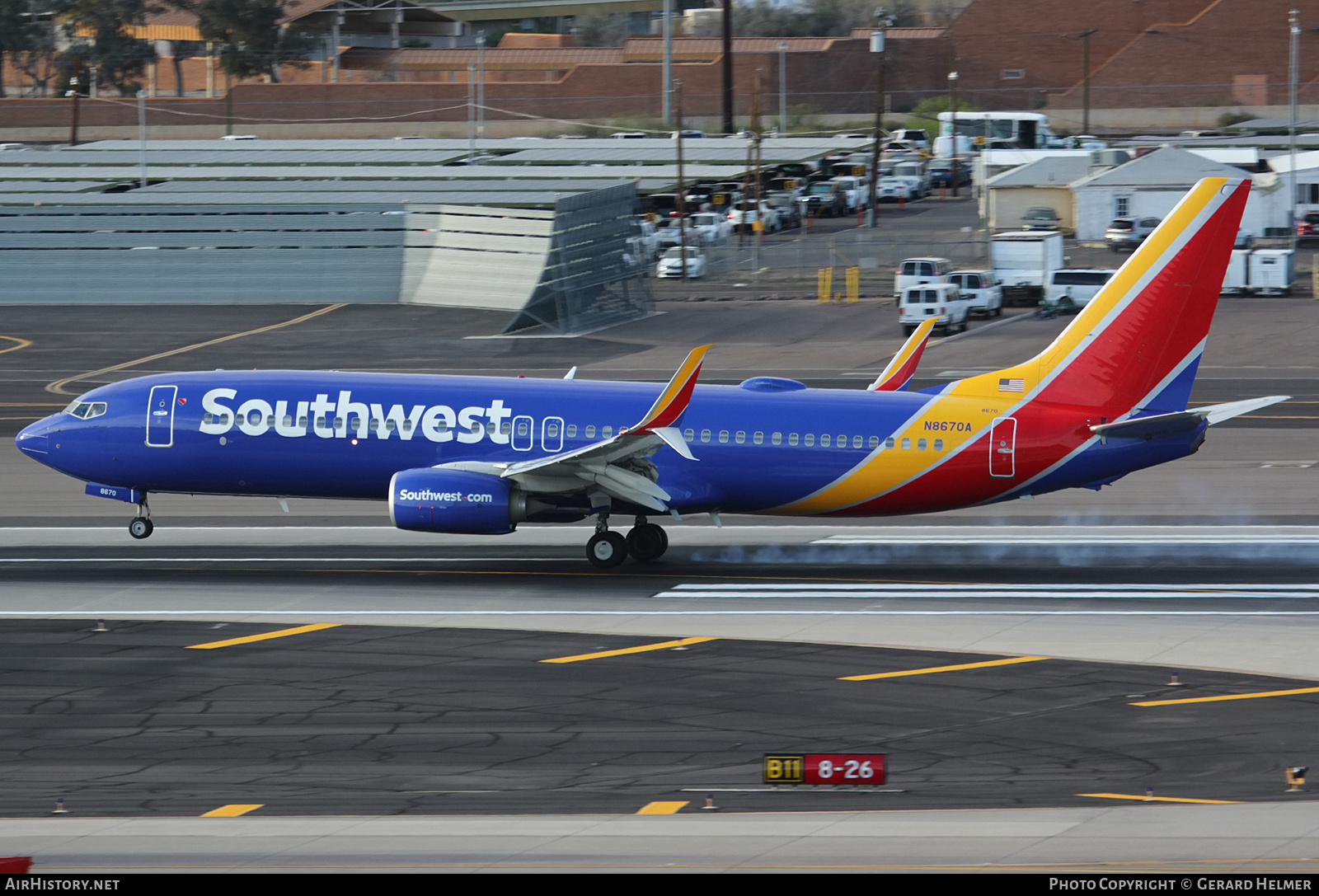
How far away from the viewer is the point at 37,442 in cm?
3862

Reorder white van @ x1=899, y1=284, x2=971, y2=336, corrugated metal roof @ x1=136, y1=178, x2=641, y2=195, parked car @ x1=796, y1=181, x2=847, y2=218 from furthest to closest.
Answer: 1. parked car @ x1=796, y1=181, x2=847, y2=218
2. corrugated metal roof @ x1=136, y1=178, x2=641, y2=195
3. white van @ x1=899, y1=284, x2=971, y2=336

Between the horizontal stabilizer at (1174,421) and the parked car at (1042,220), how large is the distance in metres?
70.7

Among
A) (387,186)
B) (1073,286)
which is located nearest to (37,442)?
(1073,286)

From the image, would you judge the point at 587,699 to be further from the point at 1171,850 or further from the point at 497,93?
the point at 497,93

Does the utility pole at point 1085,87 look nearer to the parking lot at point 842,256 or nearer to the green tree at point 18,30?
the parking lot at point 842,256

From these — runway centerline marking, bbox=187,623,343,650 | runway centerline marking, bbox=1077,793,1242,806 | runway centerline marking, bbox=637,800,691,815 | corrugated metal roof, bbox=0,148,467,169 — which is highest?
corrugated metal roof, bbox=0,148,467,169

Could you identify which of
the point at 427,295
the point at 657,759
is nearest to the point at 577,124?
the point at 427,295

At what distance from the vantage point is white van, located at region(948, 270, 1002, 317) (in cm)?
8119

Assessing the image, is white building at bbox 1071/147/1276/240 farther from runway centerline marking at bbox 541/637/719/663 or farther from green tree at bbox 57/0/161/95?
green tree at bbox 57/0/161/95

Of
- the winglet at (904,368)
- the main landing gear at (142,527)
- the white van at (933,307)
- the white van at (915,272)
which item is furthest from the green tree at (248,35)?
the winglet at (904,368)

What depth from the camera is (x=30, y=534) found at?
42.7 metres

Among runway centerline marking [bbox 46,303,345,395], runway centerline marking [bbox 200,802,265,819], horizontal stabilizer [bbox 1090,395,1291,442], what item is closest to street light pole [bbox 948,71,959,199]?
runway centerline marking [bbox 46,303,345,395]

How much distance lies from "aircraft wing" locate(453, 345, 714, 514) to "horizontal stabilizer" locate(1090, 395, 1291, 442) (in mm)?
9399

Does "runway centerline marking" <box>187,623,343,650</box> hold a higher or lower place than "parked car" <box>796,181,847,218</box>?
lower
